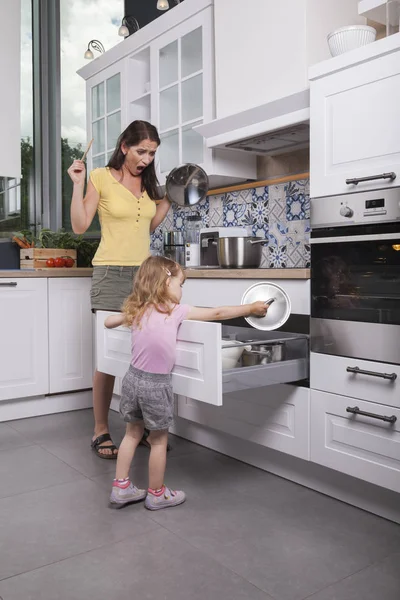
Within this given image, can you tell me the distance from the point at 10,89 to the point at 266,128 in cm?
235

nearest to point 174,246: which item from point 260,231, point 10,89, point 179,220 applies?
point 179,220

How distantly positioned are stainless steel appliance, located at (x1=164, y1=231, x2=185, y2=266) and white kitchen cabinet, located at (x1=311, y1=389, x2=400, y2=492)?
148 centimetres

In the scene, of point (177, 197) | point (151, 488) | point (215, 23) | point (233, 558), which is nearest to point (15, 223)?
point (177, 197)

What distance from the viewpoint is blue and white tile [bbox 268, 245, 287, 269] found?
116 inches

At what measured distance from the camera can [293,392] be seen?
2.21 metres

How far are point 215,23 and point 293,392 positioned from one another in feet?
5.65

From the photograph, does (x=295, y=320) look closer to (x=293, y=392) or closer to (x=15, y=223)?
(x=293, y=392)

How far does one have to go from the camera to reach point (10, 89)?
410 centimetres

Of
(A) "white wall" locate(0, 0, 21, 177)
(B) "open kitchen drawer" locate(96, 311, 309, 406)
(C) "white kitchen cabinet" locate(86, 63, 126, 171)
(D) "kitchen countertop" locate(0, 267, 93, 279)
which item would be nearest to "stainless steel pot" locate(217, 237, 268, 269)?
(B) "open kitchen drawer" locate(96, 311, 309, 406)

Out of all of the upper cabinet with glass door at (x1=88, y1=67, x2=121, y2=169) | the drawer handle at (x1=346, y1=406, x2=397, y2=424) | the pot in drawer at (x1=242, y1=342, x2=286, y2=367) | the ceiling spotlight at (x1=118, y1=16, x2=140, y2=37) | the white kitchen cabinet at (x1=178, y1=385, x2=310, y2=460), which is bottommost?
the white kitchen cabinet at (x1=178, y1=385, x2=310, y2=460)

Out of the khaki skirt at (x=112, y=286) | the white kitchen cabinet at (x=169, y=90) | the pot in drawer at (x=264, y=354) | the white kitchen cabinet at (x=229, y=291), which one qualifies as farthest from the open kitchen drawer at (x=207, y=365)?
the white kitchen cabinet at (x=169, y=90)

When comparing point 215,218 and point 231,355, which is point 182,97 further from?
point 231,355

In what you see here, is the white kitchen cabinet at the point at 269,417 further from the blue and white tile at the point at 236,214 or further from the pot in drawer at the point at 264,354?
the blue and white tile at the point at 236,214

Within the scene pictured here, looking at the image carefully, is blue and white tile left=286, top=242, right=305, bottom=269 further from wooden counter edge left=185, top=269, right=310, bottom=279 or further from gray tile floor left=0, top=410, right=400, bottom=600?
gray tile floor left=0, top=410, right=400, bottom=600
